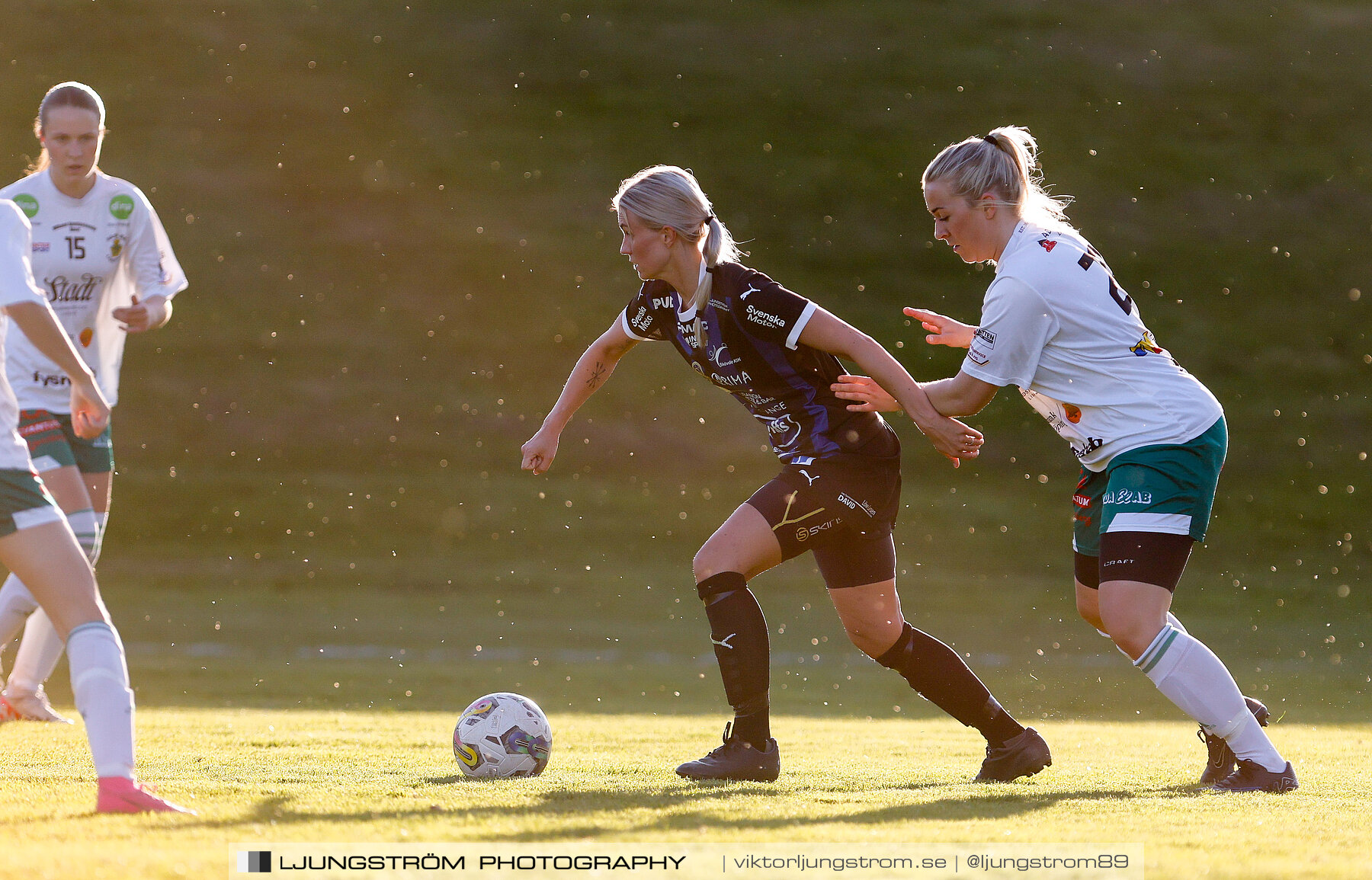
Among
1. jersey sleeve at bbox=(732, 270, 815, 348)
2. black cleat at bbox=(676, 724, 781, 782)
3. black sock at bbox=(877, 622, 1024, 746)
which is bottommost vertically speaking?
black cleat at bbox=(676, 724, 781, 782)

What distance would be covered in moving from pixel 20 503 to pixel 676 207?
2.39 m

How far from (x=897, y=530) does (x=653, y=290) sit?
14701 mm

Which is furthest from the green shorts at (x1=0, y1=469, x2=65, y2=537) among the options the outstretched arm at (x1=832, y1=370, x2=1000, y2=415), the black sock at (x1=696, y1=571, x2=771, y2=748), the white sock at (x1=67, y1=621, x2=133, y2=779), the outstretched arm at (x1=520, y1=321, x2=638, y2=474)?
the outstretched arm at (x1=832, y1=370, x2=1000, y2=415)

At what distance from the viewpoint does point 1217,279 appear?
25.6 m

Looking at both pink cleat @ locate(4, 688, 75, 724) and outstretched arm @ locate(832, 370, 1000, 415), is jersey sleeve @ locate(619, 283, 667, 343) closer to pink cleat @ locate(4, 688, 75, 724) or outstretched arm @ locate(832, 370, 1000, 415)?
outstretched arm @ locate(832, 370, 1000, 415)

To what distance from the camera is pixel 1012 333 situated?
4.50 metres

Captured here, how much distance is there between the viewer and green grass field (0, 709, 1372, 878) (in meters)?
3.35

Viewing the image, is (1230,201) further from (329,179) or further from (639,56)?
(329,179)

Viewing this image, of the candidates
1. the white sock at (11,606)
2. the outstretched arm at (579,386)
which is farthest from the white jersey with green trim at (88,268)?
the outstretched arm at (579,386)

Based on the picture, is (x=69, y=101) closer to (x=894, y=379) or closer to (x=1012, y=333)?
(x=894, y=379)

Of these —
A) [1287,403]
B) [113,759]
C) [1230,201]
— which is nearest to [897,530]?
[1287,403]

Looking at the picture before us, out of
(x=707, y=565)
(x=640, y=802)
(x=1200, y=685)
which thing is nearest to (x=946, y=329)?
(x=707, y=565)

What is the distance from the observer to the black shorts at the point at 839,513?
4816 millimetres

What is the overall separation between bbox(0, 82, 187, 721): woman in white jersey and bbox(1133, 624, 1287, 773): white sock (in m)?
4.67
